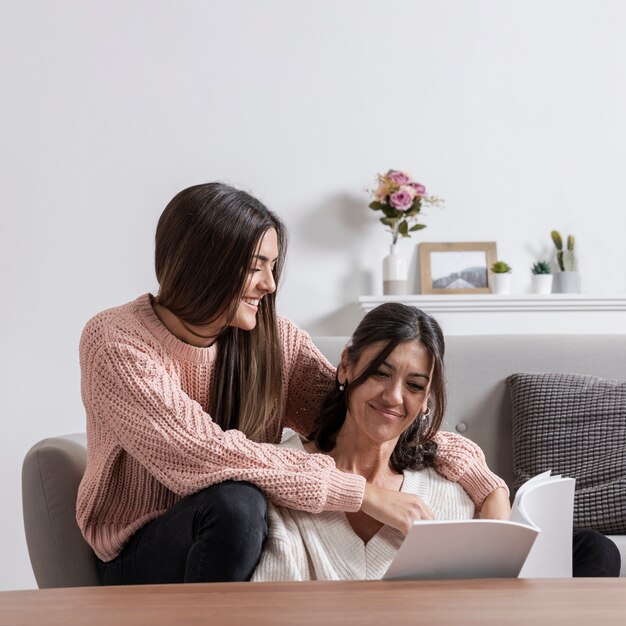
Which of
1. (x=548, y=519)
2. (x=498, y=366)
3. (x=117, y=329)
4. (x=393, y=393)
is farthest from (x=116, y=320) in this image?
(x=498, y=366)

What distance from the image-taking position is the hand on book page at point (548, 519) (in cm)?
125

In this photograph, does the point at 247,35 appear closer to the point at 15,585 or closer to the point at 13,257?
the point at 13,257

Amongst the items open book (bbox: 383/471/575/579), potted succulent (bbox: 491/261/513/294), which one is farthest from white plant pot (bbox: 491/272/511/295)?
open book (bbox: 383/471/575/579)

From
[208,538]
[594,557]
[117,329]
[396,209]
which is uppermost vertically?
[396,209]

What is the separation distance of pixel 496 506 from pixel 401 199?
140 centimetres

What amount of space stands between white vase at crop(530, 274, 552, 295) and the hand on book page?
1623 millimetres

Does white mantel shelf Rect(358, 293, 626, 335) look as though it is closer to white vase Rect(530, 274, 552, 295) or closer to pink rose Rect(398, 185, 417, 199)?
white vase Rect(530, 274, 552, 295)

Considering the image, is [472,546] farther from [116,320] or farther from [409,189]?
[409,189]

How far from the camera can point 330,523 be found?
5.27 ft

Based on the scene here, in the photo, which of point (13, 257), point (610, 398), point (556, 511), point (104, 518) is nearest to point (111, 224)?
point (13, 257)

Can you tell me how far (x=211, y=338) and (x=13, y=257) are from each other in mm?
1430

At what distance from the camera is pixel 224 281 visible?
1765 mm

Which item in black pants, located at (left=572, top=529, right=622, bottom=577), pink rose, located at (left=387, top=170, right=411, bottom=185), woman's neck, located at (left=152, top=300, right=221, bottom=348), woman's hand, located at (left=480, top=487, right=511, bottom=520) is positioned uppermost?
pink rose, located at (left=387, top=170, right=411, bottom=185)

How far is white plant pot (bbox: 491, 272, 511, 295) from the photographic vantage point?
301 centimetres
